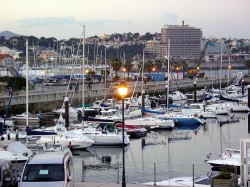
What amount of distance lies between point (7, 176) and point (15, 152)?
12.4 metres

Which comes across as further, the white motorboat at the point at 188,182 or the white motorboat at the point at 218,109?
the white motorboat at the point at 218,109

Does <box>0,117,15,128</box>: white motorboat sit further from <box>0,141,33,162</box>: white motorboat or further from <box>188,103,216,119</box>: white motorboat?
<box>188,103,216,119</box>: white motorboat

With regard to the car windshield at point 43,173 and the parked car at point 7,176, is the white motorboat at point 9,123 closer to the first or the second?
the parked car at point 7,176

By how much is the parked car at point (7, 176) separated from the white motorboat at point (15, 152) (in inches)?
389

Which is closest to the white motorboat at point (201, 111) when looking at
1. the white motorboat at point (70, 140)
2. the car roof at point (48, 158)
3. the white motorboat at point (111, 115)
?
the white motorboat at point (111, 115)

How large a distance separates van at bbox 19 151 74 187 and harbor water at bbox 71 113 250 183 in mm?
6183

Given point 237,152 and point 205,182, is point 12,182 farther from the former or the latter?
point 237,152

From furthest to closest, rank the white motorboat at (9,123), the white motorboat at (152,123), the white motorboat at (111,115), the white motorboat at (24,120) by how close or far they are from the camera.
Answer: the white motorboat at (24,120) < the white motorboat at (111,115) < the white motorboat at (152,123) < the white motorboat at (9,123)

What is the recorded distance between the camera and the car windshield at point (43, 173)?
1590cm

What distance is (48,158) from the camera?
1658 cm

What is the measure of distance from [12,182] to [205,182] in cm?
812

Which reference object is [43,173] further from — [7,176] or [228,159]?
[228,159]

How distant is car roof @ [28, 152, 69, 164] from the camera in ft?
53.7

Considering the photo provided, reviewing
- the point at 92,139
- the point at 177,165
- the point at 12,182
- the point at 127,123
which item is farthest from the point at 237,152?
the point at 127,123
